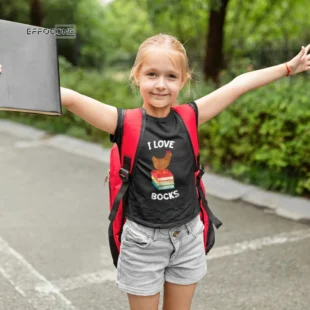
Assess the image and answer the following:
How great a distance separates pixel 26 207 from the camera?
19.6 feet

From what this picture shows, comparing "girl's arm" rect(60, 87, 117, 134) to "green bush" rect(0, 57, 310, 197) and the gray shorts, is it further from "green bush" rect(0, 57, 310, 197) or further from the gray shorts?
"green bush" rect(0, 57, 310, 197)

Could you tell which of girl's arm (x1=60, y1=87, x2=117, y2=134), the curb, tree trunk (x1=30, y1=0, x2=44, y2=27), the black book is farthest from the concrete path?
tree trunk (x1=30, y1=0, x2=44, y2=27)

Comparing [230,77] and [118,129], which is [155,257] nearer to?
[118,129]

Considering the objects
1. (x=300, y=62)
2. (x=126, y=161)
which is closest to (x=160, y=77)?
(x=126, y=161)

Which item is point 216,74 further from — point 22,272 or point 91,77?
A: point 22,272

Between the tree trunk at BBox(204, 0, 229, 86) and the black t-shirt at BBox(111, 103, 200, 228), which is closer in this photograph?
the black t-shirt at BBox(111, 103, 200, 228)

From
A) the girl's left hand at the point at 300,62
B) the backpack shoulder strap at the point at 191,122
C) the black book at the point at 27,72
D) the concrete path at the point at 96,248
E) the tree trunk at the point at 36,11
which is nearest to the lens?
the black book at the point at 27,72

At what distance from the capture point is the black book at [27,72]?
6.95 ft

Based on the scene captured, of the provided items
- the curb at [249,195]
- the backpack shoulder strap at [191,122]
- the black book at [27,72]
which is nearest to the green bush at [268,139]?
the curb at [249,195]

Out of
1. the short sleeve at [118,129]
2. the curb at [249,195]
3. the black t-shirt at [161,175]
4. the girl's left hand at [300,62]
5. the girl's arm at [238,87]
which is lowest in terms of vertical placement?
the curb at [249,195]

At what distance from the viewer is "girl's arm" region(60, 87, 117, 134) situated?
2365 mm

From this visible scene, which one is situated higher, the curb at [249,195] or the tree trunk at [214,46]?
the tree trunk at [214,46]

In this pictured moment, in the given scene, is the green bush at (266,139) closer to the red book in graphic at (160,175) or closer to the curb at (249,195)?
the curb at (249,195)

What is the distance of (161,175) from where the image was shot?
7.92 ft
